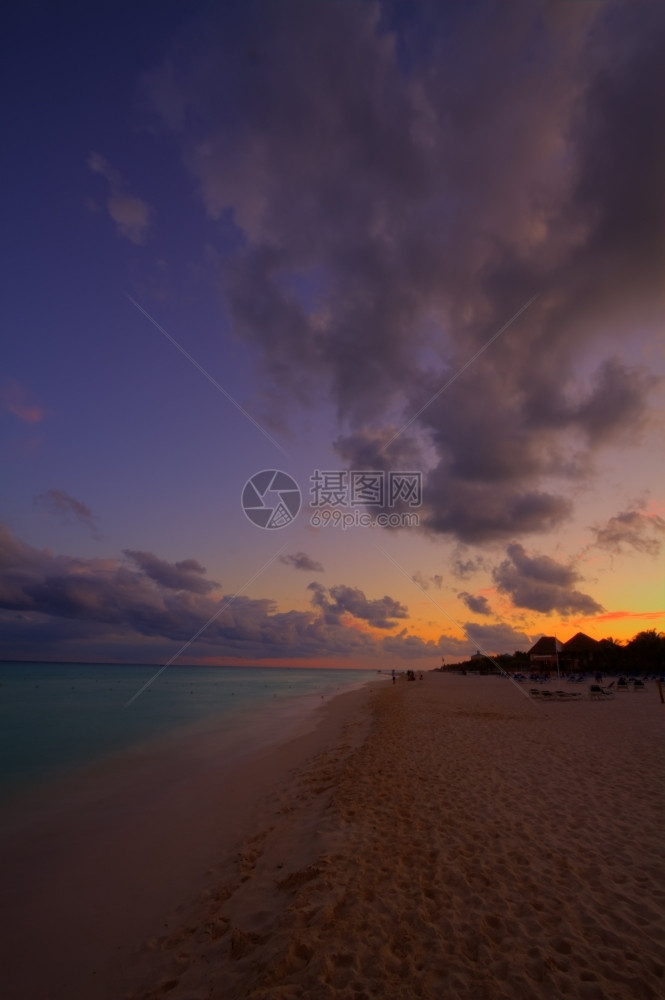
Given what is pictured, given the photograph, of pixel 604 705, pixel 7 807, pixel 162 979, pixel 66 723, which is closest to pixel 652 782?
pixel 162 979

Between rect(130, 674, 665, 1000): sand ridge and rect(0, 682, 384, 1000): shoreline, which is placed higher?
rect(130, 674, 665, 1000): sand ridge

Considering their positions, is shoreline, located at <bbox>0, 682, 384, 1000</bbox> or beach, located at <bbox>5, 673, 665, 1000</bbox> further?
shoreline, located at <bbox>0, 682, 384, 1000</bbox>

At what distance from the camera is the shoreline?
216 inches

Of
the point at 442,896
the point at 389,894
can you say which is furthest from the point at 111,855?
the point at 442,896

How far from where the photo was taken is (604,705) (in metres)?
25.2

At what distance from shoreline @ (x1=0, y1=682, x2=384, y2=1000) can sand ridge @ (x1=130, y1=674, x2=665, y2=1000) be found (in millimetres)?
734

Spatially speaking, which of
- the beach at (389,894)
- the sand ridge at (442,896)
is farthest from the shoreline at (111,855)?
the sand ridge at (442,896)

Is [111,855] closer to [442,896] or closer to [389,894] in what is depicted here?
[389,894]

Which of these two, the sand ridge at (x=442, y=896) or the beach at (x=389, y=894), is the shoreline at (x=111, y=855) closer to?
the beach at (x=389, y=894)

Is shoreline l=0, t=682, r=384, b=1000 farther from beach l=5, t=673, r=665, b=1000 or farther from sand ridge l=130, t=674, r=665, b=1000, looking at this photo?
sand ridge l=130, t=674, r=665, b=1000

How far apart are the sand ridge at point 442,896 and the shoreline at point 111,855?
2.41 feet

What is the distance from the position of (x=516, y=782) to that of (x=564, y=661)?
60.2 metres

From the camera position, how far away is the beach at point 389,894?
4207mm

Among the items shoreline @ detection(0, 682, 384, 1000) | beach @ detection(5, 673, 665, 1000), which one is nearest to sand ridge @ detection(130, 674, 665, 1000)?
beach @ detection(5, 673, 665, 1000)
